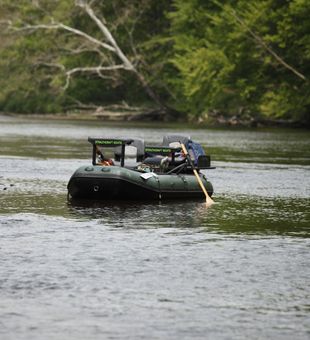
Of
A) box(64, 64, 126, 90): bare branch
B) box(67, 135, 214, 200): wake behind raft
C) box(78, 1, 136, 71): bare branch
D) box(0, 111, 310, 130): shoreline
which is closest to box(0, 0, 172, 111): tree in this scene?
box(64, 64, 126, 90): bare branch

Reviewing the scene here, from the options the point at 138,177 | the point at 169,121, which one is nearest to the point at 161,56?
the point at 169,121

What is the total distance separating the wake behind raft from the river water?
368mm

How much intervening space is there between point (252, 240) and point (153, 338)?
357 inches

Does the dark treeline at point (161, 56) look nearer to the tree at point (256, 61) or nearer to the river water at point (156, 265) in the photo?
the tree at point (256, 61)

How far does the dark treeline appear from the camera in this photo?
78.2 meters

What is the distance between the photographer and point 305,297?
17750 millimetres

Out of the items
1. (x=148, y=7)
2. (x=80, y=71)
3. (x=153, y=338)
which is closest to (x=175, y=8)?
(x=148, y=7)

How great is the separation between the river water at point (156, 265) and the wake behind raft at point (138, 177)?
37 cm

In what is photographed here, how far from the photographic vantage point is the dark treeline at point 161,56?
7819 cm

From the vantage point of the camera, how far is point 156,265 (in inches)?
798

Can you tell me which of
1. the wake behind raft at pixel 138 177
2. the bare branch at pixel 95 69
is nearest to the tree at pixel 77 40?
the bare branch at pixel 95 69

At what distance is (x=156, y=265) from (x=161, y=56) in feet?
261

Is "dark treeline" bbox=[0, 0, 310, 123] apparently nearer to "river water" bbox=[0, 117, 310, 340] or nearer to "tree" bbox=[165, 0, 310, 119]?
"tree" bbox=[165, 0, 310, 119]

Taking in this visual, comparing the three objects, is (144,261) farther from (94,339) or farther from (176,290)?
(94,339)
